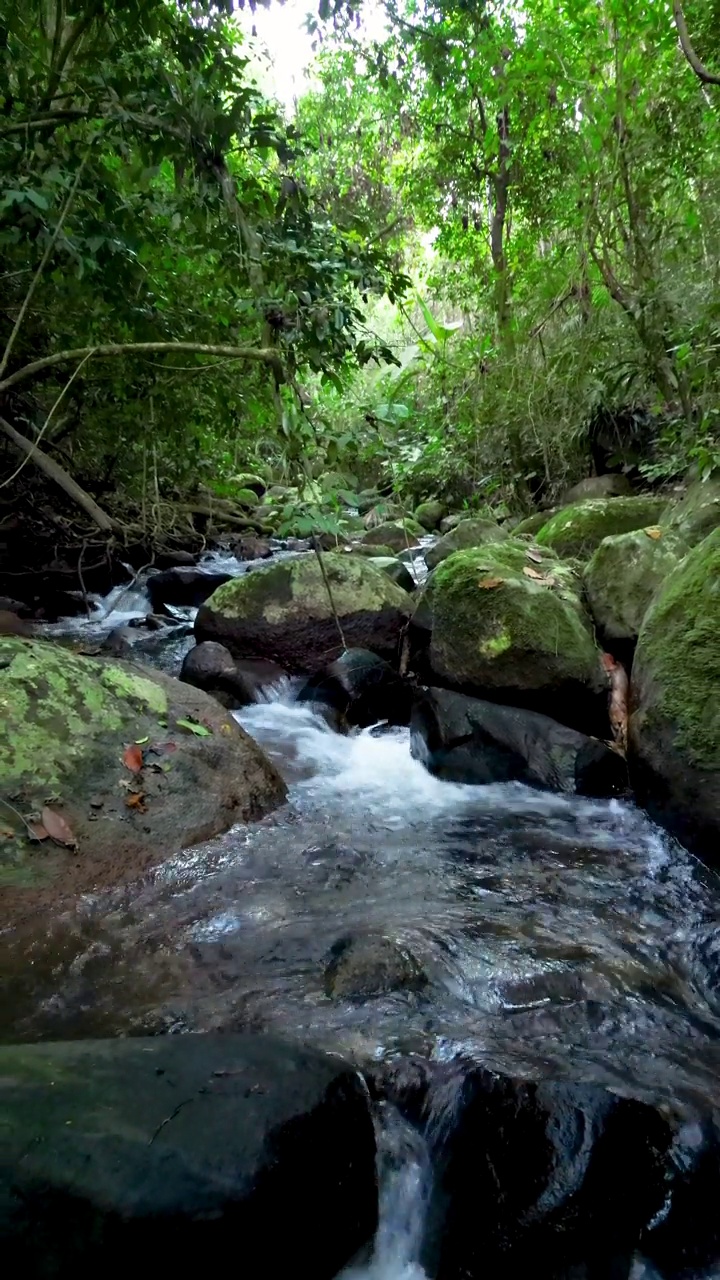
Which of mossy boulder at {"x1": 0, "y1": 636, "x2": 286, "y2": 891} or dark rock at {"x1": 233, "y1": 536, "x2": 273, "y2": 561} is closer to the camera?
mossy boulder at {"x1": 0, "y1": 636, "x2": 286, "y2": 891}

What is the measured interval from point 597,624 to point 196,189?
11.3ft

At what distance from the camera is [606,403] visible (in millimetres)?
7742

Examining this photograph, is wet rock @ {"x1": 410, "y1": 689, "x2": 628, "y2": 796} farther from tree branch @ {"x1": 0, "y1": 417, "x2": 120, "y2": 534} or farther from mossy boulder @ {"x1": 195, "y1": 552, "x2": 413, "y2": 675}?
tree branch @ {"x1": 0, "y1": 417, "x2": 120, "y2": 534}

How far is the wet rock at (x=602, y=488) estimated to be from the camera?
7.91 meters

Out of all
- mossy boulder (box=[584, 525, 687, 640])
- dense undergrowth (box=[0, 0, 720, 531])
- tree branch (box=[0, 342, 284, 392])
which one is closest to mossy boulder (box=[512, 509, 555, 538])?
dense undergrowth (box=[0, 0, 720, 531])

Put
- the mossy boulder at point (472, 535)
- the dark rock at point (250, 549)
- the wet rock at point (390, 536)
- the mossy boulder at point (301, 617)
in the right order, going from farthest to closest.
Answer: the dark rock at point (250, 549), the wet rock at point (390, 536), the mossy boulder at point (472, 535), the mossy boulder at point (301, 617)

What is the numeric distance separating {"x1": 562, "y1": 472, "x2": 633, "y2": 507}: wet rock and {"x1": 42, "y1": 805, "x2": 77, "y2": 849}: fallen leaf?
6507 mm

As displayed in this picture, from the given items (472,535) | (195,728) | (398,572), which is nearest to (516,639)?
(195,728)

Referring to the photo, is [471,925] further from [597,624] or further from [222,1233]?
[597,624]

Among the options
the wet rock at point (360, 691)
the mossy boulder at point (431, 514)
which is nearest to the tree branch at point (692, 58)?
the wet rock at point (360, 691)

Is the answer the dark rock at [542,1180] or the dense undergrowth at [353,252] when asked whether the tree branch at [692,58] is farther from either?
the dark rock at [542,1180]

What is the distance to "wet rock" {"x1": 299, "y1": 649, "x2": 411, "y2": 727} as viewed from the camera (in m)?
5.04

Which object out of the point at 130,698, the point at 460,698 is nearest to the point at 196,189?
the point at 130,698

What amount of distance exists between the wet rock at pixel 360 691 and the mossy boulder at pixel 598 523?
1855mm
